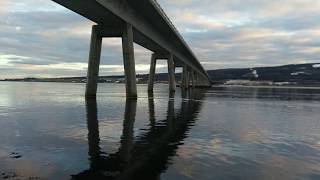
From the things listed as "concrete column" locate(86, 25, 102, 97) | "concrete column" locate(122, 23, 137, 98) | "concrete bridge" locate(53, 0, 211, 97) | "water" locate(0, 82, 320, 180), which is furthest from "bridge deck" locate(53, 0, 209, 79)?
"water" locate(0, 82, 320, 180)

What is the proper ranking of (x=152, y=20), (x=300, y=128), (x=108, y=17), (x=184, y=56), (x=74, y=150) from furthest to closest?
(x=184, y=56) < (x=152, y=20) < (x=108, y=17) < (x=300, y=128) < (x=74, y=150)

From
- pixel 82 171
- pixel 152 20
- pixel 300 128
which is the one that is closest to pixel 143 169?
pixel 82 171

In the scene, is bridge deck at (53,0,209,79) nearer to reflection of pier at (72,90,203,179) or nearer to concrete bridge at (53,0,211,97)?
concrete bridge at (53,0,211,97)

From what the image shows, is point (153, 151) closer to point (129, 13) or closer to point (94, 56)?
point (129, 13)

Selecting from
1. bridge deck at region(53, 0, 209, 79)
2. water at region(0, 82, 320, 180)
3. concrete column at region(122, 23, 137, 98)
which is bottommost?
water at region(0, 82, 320, 180)

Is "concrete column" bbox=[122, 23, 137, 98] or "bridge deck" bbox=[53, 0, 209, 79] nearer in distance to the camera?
"bridge deck" bbox=[53, 0, 209, 79]

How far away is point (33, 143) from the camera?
1847cm

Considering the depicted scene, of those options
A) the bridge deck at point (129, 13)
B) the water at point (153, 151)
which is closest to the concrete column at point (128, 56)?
the bridge deck at point (129, 13)

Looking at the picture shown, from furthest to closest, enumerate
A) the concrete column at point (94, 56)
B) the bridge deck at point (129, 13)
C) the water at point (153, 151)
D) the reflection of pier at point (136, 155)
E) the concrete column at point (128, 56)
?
the concrete column at point (94, 56) < the concrete column at point (128, 56) < the bridge deck at point (129, 13) < the water at point (153, 151) < the reflection of pier at point (136, 155)

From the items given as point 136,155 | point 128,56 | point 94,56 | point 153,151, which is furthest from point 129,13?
point 136,155

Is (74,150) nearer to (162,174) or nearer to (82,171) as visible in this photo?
(82,171)

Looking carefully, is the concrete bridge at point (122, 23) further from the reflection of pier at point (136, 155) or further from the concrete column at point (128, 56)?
the reflection of pier at point (136, 155)

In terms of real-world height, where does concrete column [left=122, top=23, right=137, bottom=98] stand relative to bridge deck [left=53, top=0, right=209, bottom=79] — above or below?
below

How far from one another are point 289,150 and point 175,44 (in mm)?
83664
